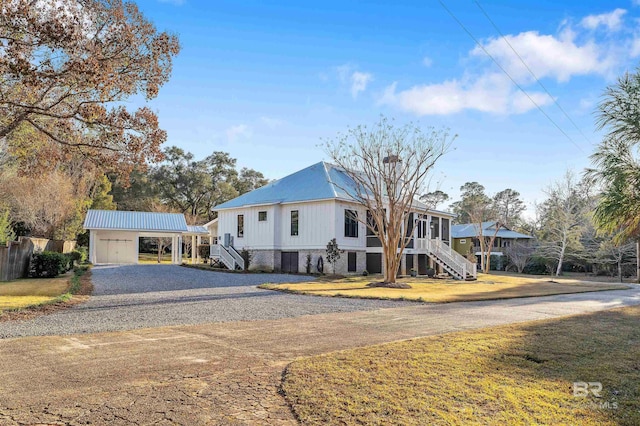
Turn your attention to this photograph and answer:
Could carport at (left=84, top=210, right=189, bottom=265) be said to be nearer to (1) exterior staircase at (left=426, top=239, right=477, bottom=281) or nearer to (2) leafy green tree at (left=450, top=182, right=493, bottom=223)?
(1) exterior staircase at (left=426, top=239, right=477, bottom=281)

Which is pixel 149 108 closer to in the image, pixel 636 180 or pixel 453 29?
pixel 453 29

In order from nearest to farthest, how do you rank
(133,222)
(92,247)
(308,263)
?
(308,263) → (92,247) → (133,222)

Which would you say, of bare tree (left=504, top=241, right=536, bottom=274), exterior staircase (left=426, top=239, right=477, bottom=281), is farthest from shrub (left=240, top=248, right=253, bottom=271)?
bare tree (left=504, top=241, right=536, bottom=274)

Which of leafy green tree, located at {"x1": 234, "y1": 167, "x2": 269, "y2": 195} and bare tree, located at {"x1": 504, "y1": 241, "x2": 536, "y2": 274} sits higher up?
leafy green tree, located at {"x1": 234, "y1": 167, "x2": 269, "y2": 195}

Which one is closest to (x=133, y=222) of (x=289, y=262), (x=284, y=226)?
(x=284, y=226)

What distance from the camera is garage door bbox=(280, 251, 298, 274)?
1078 inches

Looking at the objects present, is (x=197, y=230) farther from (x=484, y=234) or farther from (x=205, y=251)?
(x=484, y=234)

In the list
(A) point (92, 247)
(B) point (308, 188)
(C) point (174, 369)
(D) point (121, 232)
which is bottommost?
(C) point (174, 369)

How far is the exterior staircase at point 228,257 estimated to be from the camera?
2880cm

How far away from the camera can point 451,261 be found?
2795cm

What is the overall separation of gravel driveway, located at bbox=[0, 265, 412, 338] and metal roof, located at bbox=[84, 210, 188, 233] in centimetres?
1475

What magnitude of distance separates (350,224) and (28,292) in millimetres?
16474

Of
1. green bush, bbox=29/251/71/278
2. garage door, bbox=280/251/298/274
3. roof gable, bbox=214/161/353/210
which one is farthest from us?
garage door, bbox=280/251/298/274

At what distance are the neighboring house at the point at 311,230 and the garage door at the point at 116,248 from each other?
812cm
